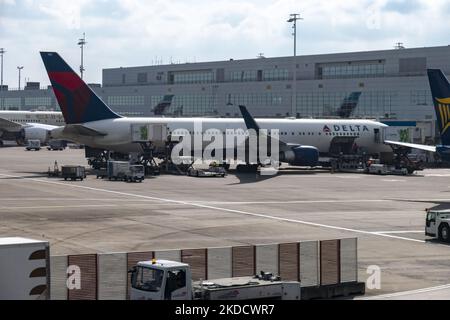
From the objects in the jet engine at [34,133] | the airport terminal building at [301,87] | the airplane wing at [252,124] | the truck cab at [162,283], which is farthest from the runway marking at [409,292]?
the jet engine at [34,133]

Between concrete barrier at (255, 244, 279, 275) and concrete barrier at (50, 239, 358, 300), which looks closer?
concrete barrier at (50, 239, 358, 300)

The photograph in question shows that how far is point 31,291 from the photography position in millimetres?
21172

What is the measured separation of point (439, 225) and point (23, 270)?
80.1 feet

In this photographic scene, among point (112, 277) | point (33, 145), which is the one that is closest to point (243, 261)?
point (112, 277)

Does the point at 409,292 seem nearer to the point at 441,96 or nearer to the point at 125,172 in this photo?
the point at 441,96

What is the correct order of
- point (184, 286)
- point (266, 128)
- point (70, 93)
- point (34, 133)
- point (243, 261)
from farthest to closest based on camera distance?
1. point (34, 133)
2. point (266, 128)
3. point (70, 93)
4. point (243, 261)
5. point (184, 286)

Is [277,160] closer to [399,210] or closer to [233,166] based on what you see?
[233,166]

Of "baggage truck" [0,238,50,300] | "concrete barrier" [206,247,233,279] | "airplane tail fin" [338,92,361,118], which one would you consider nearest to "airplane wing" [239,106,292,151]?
"concrete barrier" [206,247,233,279]

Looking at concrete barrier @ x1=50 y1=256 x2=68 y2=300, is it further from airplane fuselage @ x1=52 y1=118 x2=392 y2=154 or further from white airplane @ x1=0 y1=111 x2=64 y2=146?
white airplane @ x1=0 y1=111 x2=64 y2=146

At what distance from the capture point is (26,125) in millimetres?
133500

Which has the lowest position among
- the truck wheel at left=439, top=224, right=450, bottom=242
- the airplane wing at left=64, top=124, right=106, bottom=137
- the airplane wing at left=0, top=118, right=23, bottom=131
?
the truck wheel at left=439, top=224, right=450, bottom=242

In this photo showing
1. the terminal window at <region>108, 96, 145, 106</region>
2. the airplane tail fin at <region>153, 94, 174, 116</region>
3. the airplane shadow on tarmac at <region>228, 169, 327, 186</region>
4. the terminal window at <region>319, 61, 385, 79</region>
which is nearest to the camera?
the airplane shadow on tarmac at <region>228, 169, 327, 186</region>

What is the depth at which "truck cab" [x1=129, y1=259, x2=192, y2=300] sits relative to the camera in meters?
22.5

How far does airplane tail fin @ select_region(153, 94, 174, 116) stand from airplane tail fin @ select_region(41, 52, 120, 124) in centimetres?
8009
